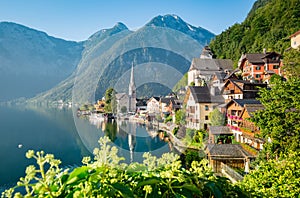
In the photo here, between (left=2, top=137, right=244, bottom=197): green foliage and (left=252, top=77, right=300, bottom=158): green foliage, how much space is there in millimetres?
8846

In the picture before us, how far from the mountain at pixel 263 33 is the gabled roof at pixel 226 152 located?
25184 mm

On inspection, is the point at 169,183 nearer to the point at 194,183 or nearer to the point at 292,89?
the point at 194,183

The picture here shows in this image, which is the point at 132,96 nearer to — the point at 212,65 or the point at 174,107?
the point at 212,65

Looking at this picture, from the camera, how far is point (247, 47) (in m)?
47.6

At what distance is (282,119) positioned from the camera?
9.65 meters

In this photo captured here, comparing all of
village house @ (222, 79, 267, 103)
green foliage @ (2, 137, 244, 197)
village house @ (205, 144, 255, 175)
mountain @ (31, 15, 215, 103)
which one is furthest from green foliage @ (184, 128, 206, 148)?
green foliage @ (2, 137, 244, 197)

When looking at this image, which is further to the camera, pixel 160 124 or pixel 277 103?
pixel 160 124

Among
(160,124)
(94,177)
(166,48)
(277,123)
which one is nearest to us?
(94,177)

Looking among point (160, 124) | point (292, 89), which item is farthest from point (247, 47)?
point (292, 89)

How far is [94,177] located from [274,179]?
4.02 meters

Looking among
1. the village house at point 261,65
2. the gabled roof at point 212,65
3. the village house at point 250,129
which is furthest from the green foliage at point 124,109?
the village house at point 250,129

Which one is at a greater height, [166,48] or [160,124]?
[166,48]

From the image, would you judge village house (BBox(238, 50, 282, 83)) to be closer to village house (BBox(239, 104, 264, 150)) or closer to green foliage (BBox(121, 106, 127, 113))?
→ village house (BBox(239, 104, 264, 150))

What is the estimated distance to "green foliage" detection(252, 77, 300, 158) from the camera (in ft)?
30.6
